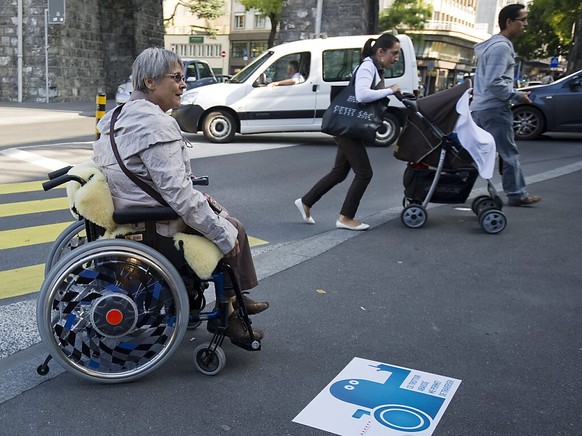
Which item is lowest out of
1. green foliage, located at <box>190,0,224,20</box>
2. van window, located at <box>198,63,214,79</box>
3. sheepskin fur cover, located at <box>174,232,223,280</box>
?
sheepskin fur cover, located at <box>174,232,223,280</box>

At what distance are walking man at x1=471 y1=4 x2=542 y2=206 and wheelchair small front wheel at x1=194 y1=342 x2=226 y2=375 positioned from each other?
4652 mm

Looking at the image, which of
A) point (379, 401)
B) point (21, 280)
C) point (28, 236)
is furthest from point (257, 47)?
point (379, 401)

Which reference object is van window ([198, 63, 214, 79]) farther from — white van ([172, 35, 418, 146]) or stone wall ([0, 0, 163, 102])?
white van ([172, 35, 418, 146])

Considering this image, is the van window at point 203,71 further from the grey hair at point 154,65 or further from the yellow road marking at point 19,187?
the grey hair at point 154,65

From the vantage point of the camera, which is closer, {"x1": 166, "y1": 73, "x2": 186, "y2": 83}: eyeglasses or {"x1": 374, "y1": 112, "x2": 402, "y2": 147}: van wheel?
{"x1": 166, "y1": 73, "x2": 186, "y2": 83}: eyeglasses

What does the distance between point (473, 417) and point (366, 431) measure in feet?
1.66

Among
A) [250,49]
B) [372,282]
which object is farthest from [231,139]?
[250,49]

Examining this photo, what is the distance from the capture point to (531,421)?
2.77 metres

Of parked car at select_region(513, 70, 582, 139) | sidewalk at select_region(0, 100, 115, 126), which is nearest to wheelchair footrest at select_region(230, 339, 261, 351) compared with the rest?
parked car at select_region(513, 70, 582, 139)

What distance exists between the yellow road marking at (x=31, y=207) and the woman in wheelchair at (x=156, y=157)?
3905mm

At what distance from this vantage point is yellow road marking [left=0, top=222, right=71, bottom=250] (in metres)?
5.40

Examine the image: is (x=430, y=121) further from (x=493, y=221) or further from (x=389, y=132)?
(x=389, y=132)

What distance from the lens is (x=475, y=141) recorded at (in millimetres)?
5750

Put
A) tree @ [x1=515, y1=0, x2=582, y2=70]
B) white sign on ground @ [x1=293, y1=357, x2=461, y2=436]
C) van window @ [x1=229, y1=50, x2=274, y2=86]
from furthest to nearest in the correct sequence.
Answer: tree @ [x1=515, y1=0, x2=582, y2=70], van window @ [x1=229, y1=50, x2=274, y2=86], white sign on ground @ [x1=293, y1=357, x2=461, y2=436]
